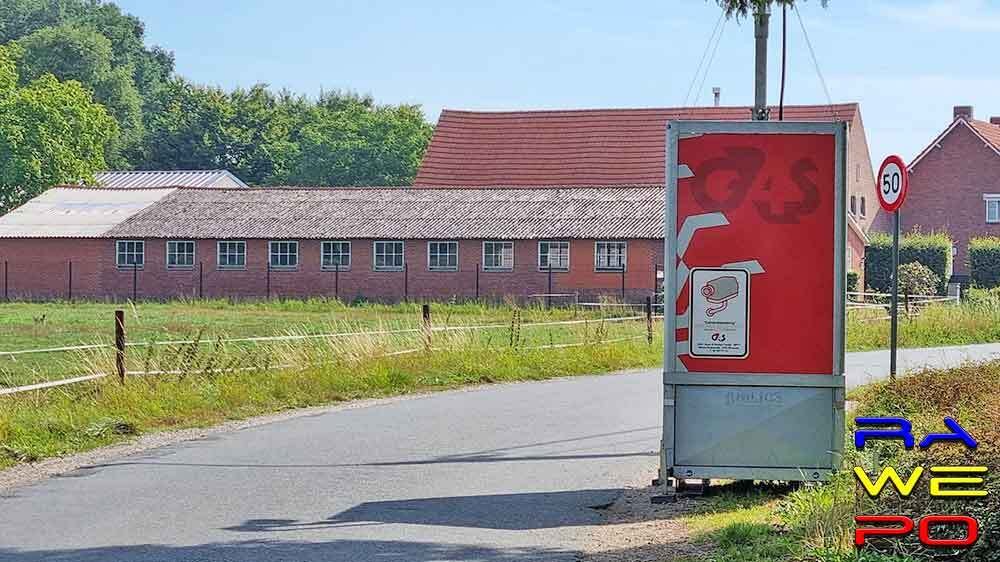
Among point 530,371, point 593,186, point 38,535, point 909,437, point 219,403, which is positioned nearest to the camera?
point 909,437

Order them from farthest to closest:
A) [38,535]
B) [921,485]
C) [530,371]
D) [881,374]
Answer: [530,371] → [881,374] → [38,535] → [921,485]

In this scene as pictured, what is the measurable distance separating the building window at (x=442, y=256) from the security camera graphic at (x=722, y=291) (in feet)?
171

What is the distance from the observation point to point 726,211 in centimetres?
1175

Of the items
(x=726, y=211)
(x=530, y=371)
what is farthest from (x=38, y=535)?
(x=530, y=371)

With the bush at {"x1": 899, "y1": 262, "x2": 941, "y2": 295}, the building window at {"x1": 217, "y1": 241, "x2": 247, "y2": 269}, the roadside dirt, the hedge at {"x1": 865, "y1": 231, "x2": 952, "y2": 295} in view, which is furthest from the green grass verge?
the hedge at {"x1": 865, "y1": 231, "x2": 952, "y2": 295}

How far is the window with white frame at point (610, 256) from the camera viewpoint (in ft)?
200

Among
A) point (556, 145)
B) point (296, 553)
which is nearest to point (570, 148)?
point (556, 145)

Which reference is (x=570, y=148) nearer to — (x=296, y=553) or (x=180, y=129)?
(x=180, y=129)

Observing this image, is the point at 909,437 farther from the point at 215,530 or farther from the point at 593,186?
the point at 593,186

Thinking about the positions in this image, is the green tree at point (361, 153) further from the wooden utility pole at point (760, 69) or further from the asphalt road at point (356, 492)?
the wooden utility pole at point (760, 69)

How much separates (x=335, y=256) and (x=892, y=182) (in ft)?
157

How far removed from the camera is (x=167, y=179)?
333 ft

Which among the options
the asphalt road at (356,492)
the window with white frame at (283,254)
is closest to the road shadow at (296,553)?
the asphalt road at (356,492)

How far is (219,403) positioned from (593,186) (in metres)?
53.7
